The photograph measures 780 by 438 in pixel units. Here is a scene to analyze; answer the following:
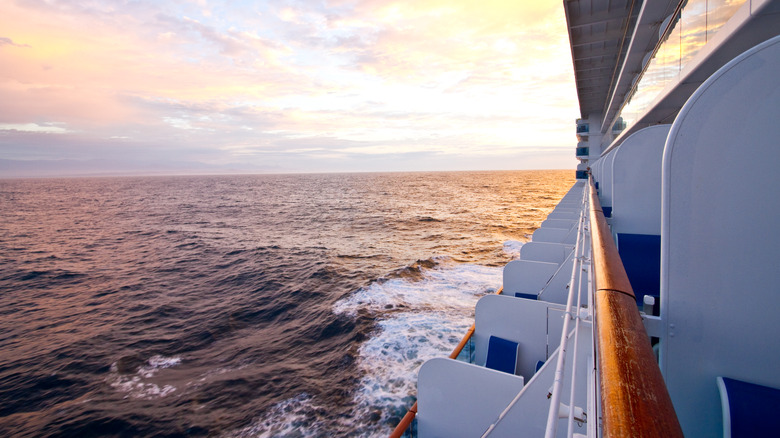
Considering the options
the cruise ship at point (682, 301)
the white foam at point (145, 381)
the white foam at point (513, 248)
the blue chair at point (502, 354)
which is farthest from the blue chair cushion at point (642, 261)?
the white foam at point (513, 248)

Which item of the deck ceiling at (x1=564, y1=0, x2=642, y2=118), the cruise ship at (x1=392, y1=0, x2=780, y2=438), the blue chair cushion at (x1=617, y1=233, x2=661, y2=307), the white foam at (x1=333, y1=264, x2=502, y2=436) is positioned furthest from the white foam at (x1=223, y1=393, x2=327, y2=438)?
the deck ceiling at (x1=564, y1=0, x2=642, y2=118)

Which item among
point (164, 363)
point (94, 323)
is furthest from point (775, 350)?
point (94, 323)

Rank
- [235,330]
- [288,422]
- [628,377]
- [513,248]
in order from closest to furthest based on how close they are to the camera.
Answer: [628,377]
[288,422]
[235,330]
[513,248]

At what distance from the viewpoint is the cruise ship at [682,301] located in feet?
3.34

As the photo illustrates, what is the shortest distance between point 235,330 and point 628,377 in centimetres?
1138

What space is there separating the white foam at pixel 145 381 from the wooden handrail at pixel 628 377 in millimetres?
9153

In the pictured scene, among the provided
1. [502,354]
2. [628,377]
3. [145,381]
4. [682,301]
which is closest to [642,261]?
[502,354]

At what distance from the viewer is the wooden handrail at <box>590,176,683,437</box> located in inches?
23.1

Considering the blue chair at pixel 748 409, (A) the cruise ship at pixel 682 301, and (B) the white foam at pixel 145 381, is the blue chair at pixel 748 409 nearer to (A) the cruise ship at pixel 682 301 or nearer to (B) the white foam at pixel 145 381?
(A) the cruise ship at pixel 682 301

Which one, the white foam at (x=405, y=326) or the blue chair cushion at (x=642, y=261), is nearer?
the blue chair cushion at (x=642, y=261)

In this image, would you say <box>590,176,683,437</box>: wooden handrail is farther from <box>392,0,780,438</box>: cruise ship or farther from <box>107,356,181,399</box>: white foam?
<box>107,356,181,399</box>: white foam

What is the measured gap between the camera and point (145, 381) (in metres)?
8.12

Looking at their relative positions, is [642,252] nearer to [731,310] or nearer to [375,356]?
[731,310]

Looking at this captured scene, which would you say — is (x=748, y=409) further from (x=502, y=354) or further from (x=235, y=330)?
(x=235, y=330)
